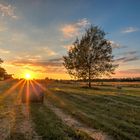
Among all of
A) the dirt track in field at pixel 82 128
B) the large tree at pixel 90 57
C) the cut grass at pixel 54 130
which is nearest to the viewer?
the cut grass at pixel 54 130

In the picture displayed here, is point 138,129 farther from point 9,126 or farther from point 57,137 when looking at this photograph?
point 9,126

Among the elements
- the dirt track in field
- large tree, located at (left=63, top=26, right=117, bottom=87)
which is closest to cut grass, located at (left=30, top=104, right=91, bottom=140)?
the dirt track in field

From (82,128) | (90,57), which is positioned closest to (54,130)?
(82,128)

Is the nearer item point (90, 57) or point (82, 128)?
point (82, 128)

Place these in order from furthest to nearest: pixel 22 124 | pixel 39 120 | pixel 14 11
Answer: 1. pixel 14 11
2. pixel 39 120
3. pixel 22 124

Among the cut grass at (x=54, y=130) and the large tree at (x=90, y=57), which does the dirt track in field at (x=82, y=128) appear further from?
the large tree at (x=90, y=57)

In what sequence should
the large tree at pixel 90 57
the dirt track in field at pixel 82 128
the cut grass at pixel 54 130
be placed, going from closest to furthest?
the cut grass at pixel 54 130 → the dirt track in field at pixel 82 128 → the large tree at pixel 90 57

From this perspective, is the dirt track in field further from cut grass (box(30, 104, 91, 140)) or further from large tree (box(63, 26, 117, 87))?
large tree (box(63, 26, 117, 87))

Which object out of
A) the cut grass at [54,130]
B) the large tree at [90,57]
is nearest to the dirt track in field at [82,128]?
the cut grass at [54,130]

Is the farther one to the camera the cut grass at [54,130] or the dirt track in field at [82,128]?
the dirt track in field at [82,128]

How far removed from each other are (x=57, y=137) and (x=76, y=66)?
129 ft

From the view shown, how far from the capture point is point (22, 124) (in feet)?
35.7

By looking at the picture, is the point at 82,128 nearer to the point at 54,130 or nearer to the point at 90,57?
the point at 54,130

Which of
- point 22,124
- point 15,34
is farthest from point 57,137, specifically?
point 15,34
